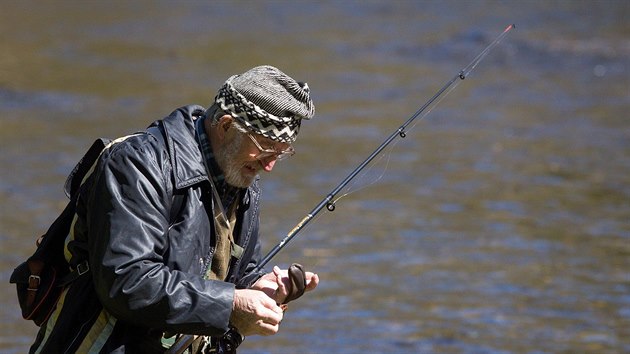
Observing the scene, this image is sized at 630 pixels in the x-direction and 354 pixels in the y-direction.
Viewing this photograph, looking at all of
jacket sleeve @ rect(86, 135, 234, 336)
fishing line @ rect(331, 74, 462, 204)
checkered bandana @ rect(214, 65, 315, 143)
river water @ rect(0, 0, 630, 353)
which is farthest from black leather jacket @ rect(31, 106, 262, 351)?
river water @ rect(0, 0, 630, 353)

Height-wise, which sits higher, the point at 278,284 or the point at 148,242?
the point at 278,284

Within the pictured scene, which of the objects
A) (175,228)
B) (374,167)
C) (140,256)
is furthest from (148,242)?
(374,167)

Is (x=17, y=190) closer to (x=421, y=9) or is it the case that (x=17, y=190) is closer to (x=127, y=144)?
(x=127, y=144)

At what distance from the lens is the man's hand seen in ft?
11.9

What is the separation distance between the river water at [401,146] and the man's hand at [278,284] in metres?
0.84

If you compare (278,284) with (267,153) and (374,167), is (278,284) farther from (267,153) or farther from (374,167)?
(374,167)

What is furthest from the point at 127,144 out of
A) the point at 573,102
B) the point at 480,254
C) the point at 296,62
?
the point at 296,62

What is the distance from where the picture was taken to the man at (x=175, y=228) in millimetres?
3277

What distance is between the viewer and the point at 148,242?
329 cm

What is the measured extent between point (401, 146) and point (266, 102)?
8.77 m

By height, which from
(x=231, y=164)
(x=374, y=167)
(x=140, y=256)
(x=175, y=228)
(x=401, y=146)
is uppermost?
(x=401, y=146)

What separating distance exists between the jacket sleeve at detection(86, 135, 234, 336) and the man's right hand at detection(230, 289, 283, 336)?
1.5 inches

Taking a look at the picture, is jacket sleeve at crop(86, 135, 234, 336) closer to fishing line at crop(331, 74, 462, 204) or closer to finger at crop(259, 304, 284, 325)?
finger at crop(259, 304, 284, 325)

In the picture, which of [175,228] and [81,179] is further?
[81,179]
